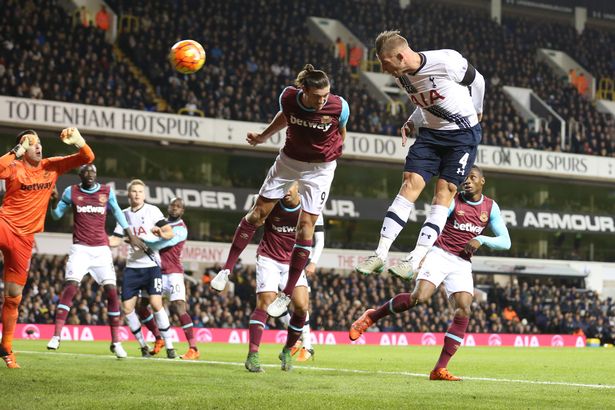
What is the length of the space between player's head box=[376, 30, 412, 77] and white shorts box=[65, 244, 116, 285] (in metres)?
7.48

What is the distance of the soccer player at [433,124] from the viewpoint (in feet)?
30.2

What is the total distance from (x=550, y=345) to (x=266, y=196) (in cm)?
2777

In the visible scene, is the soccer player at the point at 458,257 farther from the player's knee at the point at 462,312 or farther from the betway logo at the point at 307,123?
the betway logo at the point at 307,123

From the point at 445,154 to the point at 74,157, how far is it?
163 inches

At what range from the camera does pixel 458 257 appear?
464 inches

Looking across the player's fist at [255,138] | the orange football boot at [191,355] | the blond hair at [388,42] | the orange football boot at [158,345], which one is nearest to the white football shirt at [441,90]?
the blond hair at [388,42]

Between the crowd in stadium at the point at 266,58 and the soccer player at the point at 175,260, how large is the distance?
18.1 m

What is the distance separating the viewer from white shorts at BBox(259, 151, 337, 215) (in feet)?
35.7

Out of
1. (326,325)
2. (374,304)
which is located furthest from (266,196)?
(374,304)

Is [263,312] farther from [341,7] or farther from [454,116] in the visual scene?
[341,7]

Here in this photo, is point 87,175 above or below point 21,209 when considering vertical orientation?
above

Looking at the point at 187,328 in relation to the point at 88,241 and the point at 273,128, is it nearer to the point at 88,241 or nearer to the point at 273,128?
the point at 88,241

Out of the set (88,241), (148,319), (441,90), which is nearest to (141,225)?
(88,241)

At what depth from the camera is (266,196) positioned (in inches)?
435
